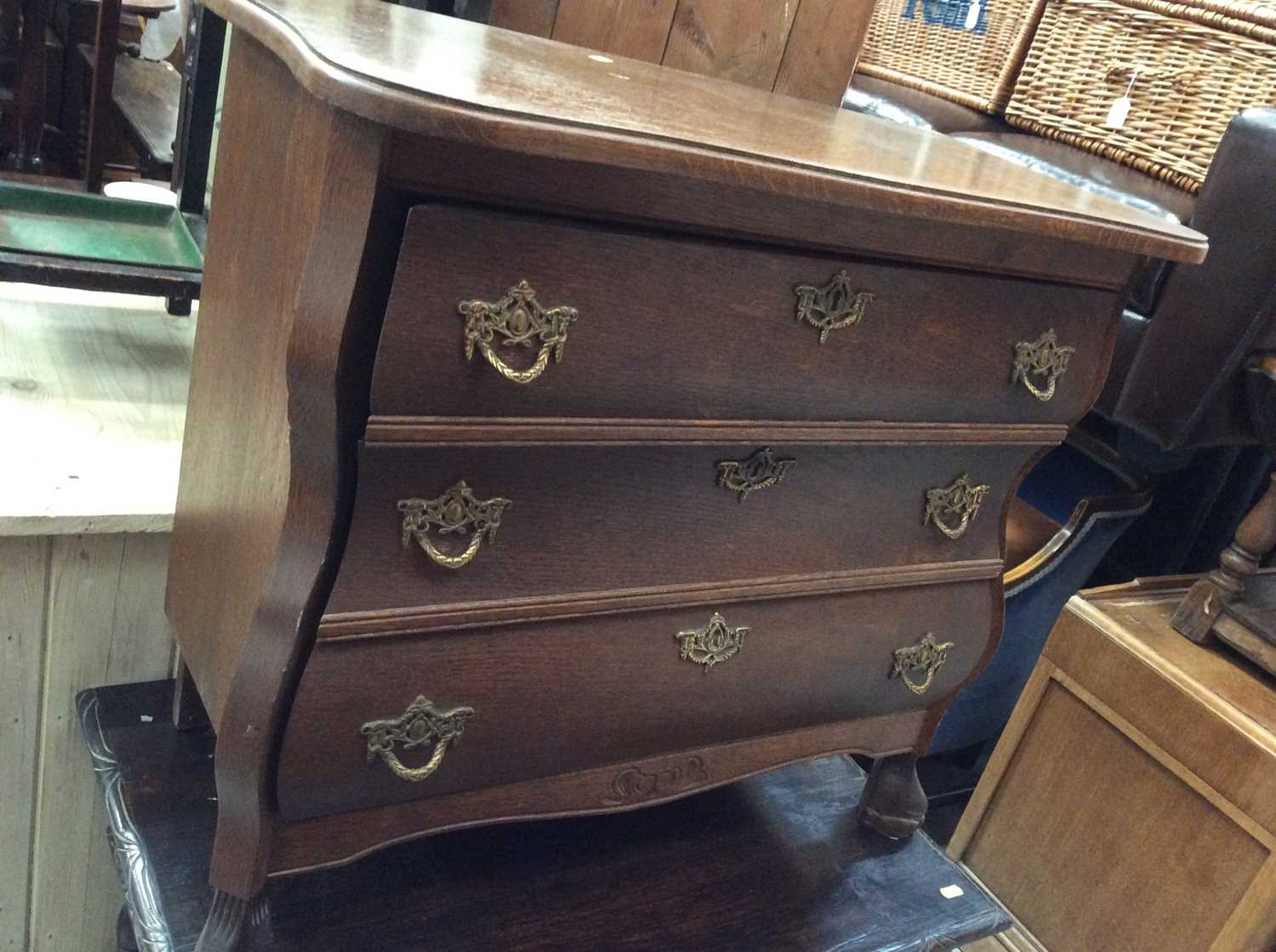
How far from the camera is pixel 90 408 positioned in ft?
3.76

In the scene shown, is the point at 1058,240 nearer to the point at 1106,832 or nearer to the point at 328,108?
the point at 328,108

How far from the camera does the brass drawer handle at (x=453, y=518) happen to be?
0.73 metres

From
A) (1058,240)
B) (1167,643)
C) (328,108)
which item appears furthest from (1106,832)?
(328,108)

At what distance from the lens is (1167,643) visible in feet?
4.89

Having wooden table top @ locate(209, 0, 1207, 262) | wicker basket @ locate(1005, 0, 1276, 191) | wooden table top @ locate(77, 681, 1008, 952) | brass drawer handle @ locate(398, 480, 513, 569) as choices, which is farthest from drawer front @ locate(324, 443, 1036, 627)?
wicker basket @ locate(1005, 0, 1276, 191)

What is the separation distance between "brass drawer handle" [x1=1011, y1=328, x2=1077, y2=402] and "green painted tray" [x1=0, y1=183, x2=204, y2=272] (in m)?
0.80

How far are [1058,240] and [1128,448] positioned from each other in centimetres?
108

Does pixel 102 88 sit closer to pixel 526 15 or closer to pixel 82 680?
pixel 526 15

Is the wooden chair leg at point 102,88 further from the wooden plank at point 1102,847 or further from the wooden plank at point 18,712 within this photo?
the wooden plank at point 1102,847

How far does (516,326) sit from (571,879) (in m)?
0.59

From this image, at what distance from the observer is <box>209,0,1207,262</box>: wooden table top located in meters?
0.58

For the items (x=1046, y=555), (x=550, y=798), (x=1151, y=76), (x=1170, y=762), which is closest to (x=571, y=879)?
(x=550, y=798)

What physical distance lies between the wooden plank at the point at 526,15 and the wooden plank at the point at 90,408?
53 centimetres

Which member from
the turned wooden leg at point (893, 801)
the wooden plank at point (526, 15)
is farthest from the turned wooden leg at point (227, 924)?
the wooden plank at point (526, 15)
